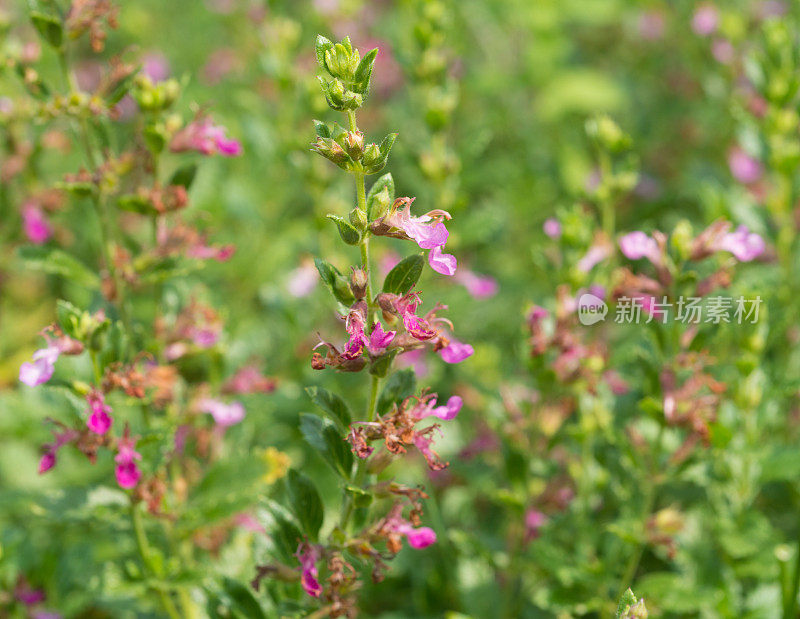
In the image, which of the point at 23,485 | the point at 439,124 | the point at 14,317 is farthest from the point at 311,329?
the point at 14,317

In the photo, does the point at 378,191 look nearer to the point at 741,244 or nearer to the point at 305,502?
the point at 305,502

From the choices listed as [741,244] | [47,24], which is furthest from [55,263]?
[741,244]

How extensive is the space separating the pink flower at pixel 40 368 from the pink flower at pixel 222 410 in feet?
2.51

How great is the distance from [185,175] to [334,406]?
3.72 feet

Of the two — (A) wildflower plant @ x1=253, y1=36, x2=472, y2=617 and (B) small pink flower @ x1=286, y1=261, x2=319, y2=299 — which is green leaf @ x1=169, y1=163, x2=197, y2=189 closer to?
(A) wildflower plant @ x1=253, y1=36, x2=472, y2=617

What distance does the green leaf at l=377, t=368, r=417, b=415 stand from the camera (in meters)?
2.03

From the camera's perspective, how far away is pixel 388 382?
6.72 ft

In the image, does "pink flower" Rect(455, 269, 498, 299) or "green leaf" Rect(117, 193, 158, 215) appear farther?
"pink flower" Rect(455, 269, 498, 299)

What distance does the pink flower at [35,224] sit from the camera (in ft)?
12.1

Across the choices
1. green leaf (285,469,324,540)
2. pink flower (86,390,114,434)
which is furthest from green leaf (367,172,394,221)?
pink flower (86,390,114,434)

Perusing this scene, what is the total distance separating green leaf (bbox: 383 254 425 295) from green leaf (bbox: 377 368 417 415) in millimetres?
234

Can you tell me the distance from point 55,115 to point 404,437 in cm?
158

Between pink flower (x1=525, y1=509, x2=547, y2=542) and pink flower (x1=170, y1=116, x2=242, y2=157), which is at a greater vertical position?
pink flower (x1=170, y1=116, x2=242, y2=157)

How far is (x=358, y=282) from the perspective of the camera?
1856mm
